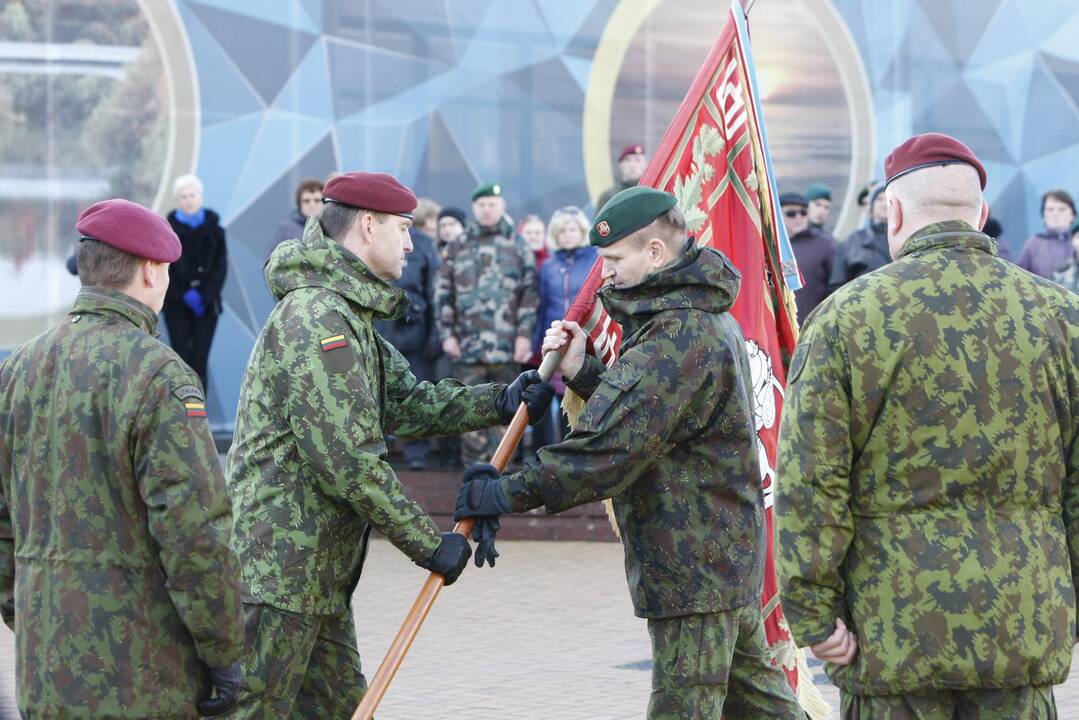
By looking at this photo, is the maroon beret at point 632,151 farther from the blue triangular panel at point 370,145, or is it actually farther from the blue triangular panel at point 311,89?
the blue triangular panel at point 311,89

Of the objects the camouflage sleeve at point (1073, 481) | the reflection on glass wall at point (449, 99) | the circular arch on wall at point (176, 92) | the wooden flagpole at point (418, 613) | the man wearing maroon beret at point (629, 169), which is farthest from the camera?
the circular arch on wall at point (176, 92)

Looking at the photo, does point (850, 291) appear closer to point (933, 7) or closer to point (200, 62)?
point (200, 62)

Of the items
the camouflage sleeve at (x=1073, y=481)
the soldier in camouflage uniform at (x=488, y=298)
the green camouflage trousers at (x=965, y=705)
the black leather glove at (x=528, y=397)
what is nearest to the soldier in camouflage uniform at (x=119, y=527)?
the black leather glove at (x=528, y=397)

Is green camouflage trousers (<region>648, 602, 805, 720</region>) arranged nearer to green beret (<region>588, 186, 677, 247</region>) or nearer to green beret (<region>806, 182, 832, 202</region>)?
green beret (<region>588, 186, 677, 247</region>)

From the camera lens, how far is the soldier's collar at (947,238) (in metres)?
4.09

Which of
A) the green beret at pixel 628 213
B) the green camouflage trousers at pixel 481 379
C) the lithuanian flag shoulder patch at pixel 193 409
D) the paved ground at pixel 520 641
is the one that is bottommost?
the paved ground at pixel 520 641

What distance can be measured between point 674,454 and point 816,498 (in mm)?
1130

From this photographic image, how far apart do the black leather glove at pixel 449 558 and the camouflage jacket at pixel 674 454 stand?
Answer: 0.21 meters

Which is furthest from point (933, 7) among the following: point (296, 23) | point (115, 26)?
point (115, 26)

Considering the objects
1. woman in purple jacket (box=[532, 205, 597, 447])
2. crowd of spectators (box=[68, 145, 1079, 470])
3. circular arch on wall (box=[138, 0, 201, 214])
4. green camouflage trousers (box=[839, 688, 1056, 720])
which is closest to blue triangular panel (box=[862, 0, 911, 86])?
crowd of spectators (box=[68, 145, 1079, 470])

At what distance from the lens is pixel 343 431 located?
4.89 meters

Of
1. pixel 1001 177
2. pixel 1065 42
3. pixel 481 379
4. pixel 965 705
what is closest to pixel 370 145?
pixel 481 379

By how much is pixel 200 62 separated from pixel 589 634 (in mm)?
6289

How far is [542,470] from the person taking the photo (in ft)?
16.5
